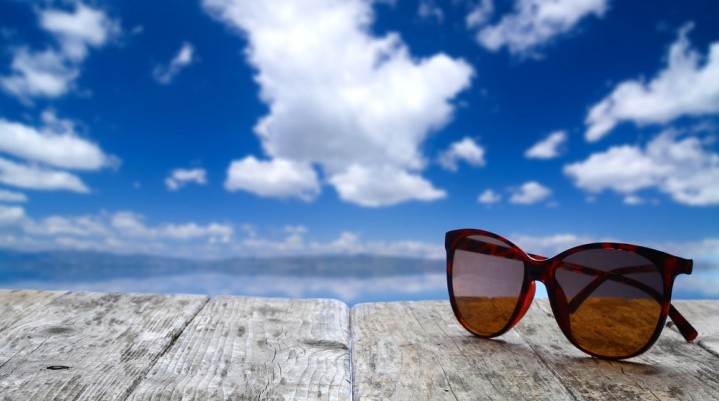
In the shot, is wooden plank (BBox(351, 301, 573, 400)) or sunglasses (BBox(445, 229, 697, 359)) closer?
wooden plank (BBox(351, 301, 573, 400))

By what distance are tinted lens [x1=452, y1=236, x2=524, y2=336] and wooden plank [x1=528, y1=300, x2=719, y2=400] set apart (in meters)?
0.12

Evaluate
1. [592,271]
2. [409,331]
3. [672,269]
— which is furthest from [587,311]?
[409,331]

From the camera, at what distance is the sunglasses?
4.58 ft

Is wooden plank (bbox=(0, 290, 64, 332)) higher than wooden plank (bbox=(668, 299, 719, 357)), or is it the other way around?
wooden plank (bbox=(668, 299, 719, 357))

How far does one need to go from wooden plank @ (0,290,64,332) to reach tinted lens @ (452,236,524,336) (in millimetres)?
1352

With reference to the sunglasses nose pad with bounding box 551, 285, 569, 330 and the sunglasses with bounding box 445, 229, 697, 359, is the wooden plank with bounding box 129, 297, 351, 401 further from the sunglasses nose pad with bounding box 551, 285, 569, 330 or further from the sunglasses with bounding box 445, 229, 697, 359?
the sunglasses nose pad with bounding box 551, 285, 569, 330

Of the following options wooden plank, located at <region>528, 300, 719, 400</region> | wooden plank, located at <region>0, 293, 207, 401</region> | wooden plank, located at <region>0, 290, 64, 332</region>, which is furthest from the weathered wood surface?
wooden plank, located at <region>0, 290, 64, 332</region>

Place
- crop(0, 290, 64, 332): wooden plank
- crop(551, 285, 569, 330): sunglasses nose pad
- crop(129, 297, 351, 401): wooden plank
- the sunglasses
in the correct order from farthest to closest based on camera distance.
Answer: crop(0, 290, 64, 332): wooden plank
crop(551, 285, 569, 330): sunglasses nose pad
the sunglasses
crop(129, 297, 351, 401): wooden plank

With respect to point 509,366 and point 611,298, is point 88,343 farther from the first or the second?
point 611,298

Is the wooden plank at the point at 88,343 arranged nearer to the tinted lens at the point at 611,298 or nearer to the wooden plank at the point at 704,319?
the tinted lens at the point at 611,298

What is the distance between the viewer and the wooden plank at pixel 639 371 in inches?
46.4

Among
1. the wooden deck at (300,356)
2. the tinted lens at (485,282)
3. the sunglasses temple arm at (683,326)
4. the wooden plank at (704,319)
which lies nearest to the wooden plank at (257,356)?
the wooden deck at (300,356)

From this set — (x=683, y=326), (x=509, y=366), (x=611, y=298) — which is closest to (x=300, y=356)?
(x=509, y=366)

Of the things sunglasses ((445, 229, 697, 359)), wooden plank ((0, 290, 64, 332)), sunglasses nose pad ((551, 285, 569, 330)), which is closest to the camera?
sunglasses ((445, 229, 697, 359))
